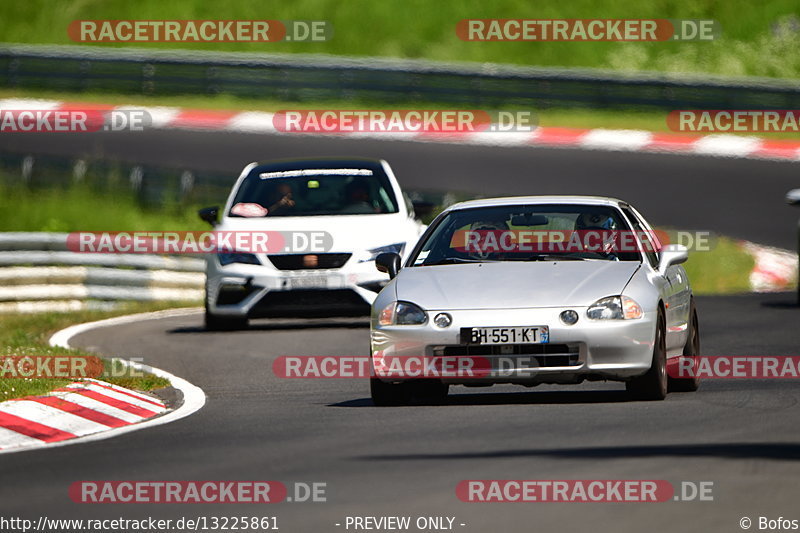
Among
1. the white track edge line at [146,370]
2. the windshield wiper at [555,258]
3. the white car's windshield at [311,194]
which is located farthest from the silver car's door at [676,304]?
the white car's windshield at [311,194]

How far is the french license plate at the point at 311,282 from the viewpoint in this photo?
1636cm

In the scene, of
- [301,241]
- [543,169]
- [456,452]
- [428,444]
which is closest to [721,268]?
[543,169]

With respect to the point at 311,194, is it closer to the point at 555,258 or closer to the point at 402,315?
the point at 555,258

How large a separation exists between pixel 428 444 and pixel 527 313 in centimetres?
168

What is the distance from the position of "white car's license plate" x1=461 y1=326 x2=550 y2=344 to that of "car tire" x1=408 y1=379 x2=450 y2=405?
43 centimetres

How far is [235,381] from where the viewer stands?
12.9 meters

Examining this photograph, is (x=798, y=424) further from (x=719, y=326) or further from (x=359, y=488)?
(x=719, y=326)

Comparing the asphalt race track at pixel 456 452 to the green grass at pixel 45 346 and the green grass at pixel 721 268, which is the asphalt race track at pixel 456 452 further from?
the green grass at pixel 721 268

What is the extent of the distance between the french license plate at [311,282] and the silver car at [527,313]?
4.82m

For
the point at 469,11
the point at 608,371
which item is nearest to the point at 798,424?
the point at 608,371

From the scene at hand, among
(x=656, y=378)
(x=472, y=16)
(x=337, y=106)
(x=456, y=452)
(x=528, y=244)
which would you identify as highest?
(x=472, y=16)

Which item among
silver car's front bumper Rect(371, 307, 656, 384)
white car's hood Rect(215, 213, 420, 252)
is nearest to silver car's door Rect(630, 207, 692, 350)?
silver car's front bumper Rect(371, 307, 656, 384)

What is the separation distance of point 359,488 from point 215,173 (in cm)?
1789

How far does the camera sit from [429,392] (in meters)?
11.1
